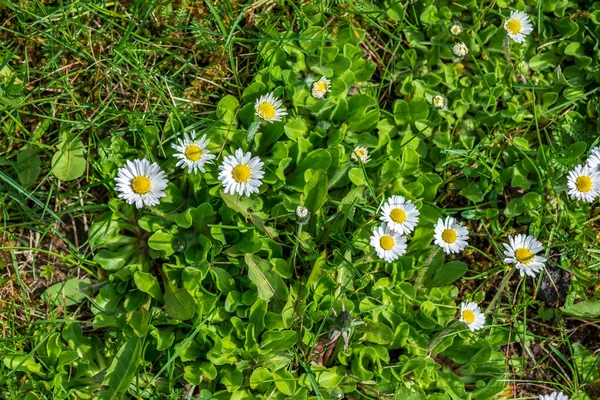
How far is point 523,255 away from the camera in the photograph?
11.5ft

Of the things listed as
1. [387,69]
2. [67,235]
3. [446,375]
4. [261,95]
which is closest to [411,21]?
[387,69]

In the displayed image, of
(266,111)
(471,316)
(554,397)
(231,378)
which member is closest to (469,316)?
(471,316)

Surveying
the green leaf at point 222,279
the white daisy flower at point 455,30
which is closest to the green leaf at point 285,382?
the green leaf at point 222,279

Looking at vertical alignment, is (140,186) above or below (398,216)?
below

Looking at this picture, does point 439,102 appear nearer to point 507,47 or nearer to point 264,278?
point 507,47

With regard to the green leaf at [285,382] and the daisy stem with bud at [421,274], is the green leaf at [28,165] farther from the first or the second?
the daisy stem with bud at [421,274]

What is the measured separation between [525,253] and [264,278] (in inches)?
61.0

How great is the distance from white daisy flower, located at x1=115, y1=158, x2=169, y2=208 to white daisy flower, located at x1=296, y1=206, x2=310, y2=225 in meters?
0.73

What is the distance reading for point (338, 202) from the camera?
11.5 ft

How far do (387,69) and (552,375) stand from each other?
2250 mm

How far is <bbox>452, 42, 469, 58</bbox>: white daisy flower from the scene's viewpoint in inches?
151

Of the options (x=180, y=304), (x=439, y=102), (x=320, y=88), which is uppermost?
(x=439, y=102)

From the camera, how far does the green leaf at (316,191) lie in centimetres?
332

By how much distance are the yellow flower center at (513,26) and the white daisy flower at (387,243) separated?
1.56m
